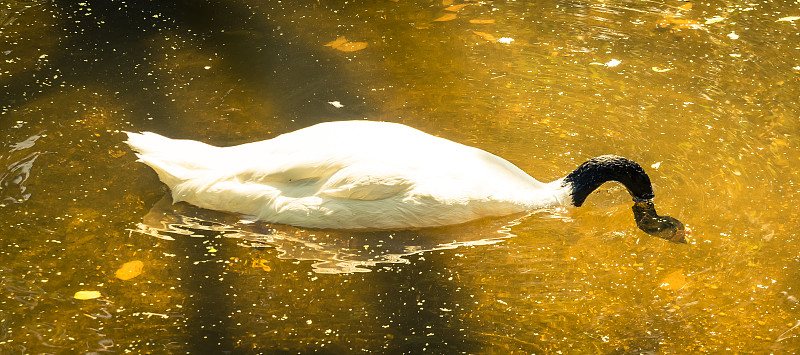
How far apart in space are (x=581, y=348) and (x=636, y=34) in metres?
4.00

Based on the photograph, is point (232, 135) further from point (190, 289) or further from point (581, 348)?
point (581, 348)

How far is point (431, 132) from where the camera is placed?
5453 mm

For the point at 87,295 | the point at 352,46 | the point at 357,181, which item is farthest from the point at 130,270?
the point at 352,46

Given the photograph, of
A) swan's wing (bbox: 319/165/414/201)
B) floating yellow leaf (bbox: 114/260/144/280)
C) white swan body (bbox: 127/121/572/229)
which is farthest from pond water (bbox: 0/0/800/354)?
swan's wing (bbox: 319/165/414/201)

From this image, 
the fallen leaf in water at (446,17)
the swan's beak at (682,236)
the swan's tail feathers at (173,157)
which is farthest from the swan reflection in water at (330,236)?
the fallen leaf in water at (446,17)

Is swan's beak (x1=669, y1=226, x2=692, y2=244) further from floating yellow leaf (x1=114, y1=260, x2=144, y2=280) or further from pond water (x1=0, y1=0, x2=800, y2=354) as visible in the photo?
floating yellow leaf (x1=114, y1=260, x2=144, y2=280)

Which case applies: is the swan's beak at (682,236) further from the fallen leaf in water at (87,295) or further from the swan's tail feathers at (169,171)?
the fallen leaf in water at (87,295)

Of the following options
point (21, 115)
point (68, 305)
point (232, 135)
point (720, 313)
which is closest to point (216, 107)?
point (232, 135)

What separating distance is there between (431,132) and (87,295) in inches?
100

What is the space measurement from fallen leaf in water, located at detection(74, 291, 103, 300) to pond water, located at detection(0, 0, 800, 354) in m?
0.02

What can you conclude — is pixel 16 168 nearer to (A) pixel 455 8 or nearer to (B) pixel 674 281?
(B) pixel 674 281

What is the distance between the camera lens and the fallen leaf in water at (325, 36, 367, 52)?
675 cm

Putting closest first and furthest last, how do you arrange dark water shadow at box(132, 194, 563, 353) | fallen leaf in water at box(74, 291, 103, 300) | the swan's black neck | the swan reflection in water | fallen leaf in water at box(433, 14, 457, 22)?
dark water shadow at box(132, 194, 563, 353) → fallen leaf in water at box(74, 291, 103, 300) → the swan reflection in water → the swan's black neck → fallen leaf in water at box(433, 14, 457, 22)

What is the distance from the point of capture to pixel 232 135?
5.39m
